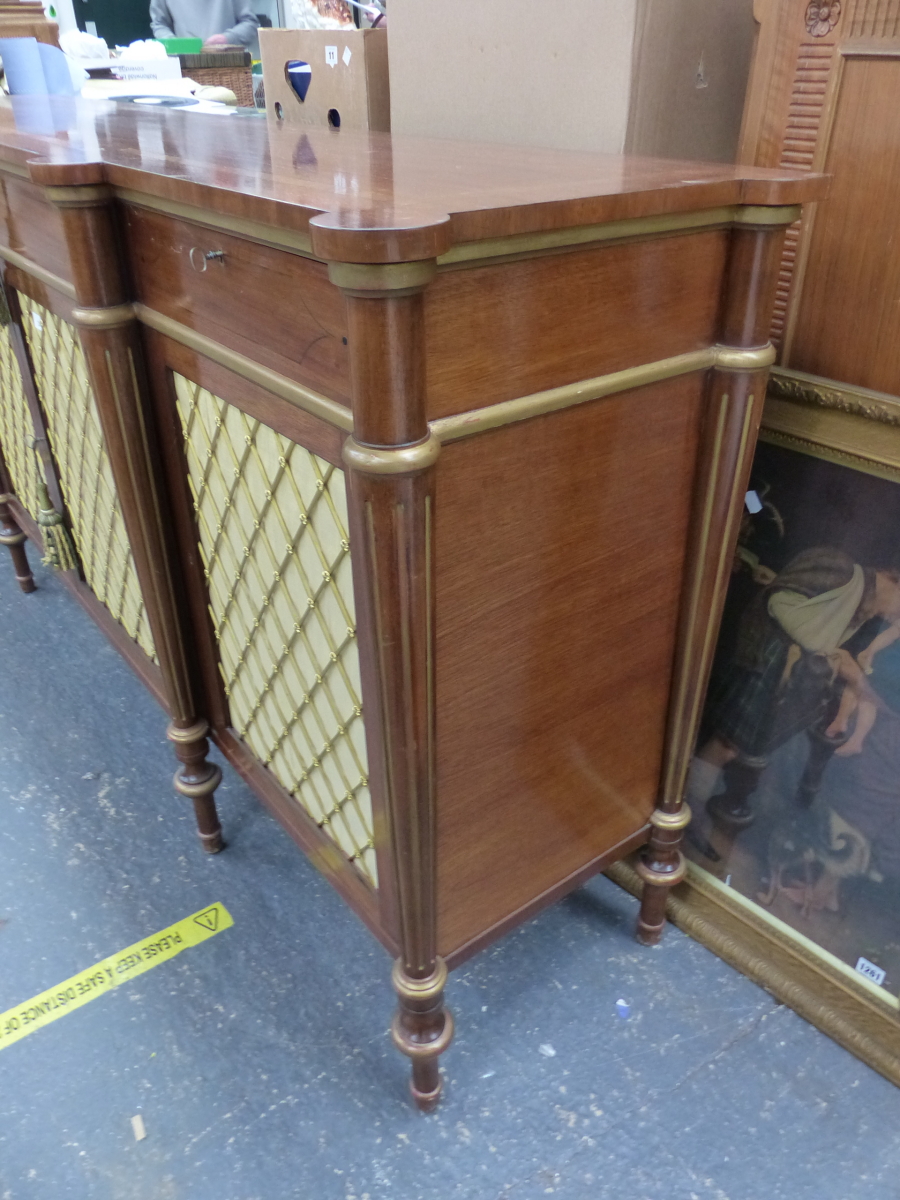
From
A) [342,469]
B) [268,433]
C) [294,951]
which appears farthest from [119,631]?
[342,469]

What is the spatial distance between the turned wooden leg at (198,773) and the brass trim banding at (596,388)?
727 millimetres

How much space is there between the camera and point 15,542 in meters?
1.87

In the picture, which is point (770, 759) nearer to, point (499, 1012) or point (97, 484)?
point (499, 1012)

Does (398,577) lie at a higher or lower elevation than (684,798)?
higher

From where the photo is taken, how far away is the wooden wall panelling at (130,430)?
2.77 feet

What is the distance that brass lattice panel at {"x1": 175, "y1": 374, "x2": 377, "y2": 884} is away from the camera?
76 cm

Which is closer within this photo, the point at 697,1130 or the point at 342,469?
the point at 342,469

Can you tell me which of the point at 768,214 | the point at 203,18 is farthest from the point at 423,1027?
the point at 203,18

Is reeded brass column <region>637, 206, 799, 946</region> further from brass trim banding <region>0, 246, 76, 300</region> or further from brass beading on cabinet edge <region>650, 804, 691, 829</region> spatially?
brass trim banding <region>0, 246, 76, 300</region>

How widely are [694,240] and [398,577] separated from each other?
0.37m

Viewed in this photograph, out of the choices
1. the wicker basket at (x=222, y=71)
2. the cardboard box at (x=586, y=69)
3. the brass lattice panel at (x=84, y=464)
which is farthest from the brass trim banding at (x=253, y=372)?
the wicker basket at (x=222, y=71)

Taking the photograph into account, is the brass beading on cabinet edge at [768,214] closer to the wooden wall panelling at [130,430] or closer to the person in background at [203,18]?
the wooden wall panelling at [130,430]

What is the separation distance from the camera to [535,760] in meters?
0.86

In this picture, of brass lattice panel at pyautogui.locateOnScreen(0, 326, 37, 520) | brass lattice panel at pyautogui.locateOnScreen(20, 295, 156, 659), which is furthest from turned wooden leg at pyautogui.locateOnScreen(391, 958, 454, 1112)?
brass lattice panel at pyautogui.locateOnScreen(0, 326, 37, 520)
